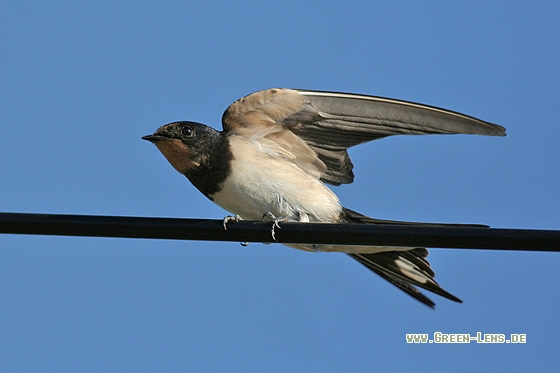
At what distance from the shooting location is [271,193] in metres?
4.69

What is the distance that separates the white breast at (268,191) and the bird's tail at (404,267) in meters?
0.21

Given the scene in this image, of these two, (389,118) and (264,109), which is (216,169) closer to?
(264,109)

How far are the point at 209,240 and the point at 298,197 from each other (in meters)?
1.59

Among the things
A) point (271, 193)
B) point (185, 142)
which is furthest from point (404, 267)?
point (185, 142)

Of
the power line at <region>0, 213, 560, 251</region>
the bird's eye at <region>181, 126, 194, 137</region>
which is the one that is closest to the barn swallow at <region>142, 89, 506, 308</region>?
the bird's eye at <region>181, 126, 194, 137</region>

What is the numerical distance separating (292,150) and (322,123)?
30 centimetres

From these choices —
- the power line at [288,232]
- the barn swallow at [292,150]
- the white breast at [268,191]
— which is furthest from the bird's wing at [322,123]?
the power line at [288,232]

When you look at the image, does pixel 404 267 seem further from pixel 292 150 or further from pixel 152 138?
pixel 152 138

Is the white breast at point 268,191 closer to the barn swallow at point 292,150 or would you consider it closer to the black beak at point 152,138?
the barn swallow at point 292,150

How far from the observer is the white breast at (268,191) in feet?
15.3

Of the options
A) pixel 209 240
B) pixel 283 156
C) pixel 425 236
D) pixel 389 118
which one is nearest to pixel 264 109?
pixel 283 156

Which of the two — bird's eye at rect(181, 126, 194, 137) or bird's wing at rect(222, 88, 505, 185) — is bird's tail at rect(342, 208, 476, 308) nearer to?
bird's wing at rect(222, 88, 505, 185)

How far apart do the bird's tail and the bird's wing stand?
422 mm

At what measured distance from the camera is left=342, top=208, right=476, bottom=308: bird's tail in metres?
4.81
